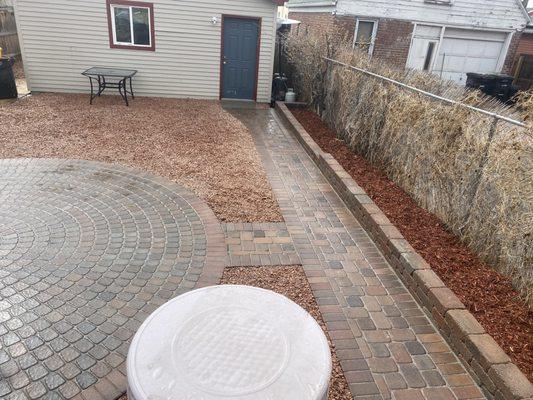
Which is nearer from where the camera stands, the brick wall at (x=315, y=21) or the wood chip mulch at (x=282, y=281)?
the wood chip mulch at (x=282, y=281)

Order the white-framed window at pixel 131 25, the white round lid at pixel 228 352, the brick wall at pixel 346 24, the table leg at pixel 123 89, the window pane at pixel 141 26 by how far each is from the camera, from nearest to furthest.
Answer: the white round lid at pixel 228 352, the table leg at pixel 123 89, the white-framed window at pixel 131 25, the window pane at pixel 141 26, the brick wall at pixel 346 24

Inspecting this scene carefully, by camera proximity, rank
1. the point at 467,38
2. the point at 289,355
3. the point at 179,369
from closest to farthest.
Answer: the point at 179,369 < the point at 289,355 < the point at 467,38

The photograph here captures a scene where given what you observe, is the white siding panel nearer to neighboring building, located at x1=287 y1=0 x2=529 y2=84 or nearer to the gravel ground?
neighboring building, located at x1=287 y1=0 x2=529 y2=84

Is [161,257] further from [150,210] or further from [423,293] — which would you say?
[423,293]

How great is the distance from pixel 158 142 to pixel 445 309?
594 cm

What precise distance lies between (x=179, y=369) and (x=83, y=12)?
10.7 metres

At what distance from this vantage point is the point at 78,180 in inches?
215

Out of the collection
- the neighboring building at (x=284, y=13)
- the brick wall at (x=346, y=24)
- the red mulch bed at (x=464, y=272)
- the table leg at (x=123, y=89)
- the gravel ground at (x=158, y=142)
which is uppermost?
the neighboring building at (x=284, y=13)

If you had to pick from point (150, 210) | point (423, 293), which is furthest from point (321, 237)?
point (150, 210)

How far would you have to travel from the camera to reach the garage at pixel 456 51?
15.5 metres

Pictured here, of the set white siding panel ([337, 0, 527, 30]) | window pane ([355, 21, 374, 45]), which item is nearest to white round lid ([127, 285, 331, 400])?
white siding panel ([337, 0, 527, 30])

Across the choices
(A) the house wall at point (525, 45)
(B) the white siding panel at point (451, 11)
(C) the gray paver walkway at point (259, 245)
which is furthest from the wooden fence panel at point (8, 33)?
(A) the house wall at point (525, 45)

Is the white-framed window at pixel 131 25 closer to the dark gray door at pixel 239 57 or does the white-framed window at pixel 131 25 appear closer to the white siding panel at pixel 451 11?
the dark gray door at pixel 239 57

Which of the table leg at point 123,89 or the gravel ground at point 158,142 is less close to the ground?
the table leg at point 123,89
